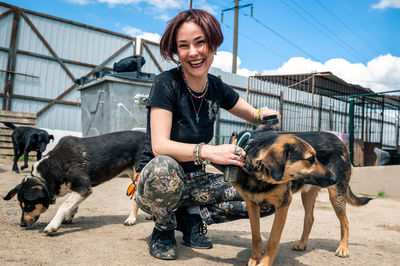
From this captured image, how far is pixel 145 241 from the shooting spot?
9.23 feet

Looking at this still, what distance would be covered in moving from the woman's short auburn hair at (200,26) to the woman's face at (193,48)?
0.03 meters

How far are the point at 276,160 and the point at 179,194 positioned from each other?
0.80 meters

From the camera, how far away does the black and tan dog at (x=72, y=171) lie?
10.2ft

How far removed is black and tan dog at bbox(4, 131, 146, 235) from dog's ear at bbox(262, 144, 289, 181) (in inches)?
81.3

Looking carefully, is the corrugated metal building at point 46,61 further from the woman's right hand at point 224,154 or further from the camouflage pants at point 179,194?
the woman's right hand at point 224,154

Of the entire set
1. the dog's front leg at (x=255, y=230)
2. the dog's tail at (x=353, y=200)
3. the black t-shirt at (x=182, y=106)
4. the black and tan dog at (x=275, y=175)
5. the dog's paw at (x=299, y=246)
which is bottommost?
the dog's paw at (x=299, y=246)

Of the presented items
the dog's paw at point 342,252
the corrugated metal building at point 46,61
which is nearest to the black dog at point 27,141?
the corrugated metal building at point 46,61

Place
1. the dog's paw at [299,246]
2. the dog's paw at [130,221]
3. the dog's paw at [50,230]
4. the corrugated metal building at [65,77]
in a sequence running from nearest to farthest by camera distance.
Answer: the dog's paw at [299,246], the dog's paw at [50,230], the dog's paw at [130,221], the corrugated metal building at [65,77]

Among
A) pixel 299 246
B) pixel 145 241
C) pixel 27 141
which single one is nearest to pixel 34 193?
pixel 145 241

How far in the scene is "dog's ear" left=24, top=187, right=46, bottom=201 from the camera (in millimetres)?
3045

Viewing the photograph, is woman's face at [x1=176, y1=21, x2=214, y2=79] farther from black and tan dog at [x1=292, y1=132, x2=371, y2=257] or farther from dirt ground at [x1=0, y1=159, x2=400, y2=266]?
dirt ground at [x1=0, y1=159, x2=400, y2=266]

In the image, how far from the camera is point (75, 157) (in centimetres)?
346

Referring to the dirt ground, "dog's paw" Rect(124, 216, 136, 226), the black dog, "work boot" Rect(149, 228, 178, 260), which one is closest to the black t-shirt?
"work boot" Rect(149, 228, 178, 260)

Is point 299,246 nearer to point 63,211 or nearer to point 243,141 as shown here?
point 243,141
